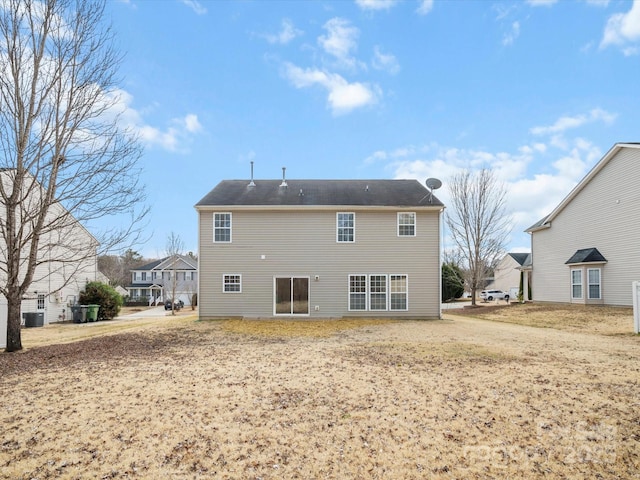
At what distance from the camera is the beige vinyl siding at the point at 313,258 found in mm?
19438

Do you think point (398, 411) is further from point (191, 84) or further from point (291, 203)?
point (191, 84)

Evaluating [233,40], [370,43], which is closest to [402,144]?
[370,43]

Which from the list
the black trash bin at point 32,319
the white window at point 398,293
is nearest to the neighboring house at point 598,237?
the white window at point 398,293

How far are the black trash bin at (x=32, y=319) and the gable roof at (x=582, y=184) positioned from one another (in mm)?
32778

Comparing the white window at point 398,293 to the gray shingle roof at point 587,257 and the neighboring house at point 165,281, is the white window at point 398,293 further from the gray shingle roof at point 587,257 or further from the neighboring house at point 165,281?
the neighboring house at point 165,281

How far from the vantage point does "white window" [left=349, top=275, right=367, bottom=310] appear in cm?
1947

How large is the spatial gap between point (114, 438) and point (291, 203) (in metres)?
15.4

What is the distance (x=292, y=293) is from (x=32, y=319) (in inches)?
588

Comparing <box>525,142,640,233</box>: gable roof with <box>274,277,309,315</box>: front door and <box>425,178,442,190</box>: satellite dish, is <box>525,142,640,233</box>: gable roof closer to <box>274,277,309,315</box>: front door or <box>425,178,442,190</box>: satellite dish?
<box>425,178,442,190</box>: satellite dish

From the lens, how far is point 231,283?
19.5m

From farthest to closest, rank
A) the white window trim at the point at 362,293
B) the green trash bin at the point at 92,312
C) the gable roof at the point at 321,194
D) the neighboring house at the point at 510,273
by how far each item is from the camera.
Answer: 1. the neighboring house at the point at 510,273
2. the green trash bin at the point at 92,312
3. the gable roof at the point at 321,194
4. the white window trim at the point at 362,293

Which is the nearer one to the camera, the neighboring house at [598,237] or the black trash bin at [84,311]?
the neighboring house at [598,237]

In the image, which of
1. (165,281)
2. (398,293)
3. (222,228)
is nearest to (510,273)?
(398,293)

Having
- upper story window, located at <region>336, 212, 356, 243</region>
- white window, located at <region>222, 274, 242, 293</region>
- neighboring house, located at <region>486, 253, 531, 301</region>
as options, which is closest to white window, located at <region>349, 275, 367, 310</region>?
upper story window, located at <region>336, 212, 356, 243</region>
